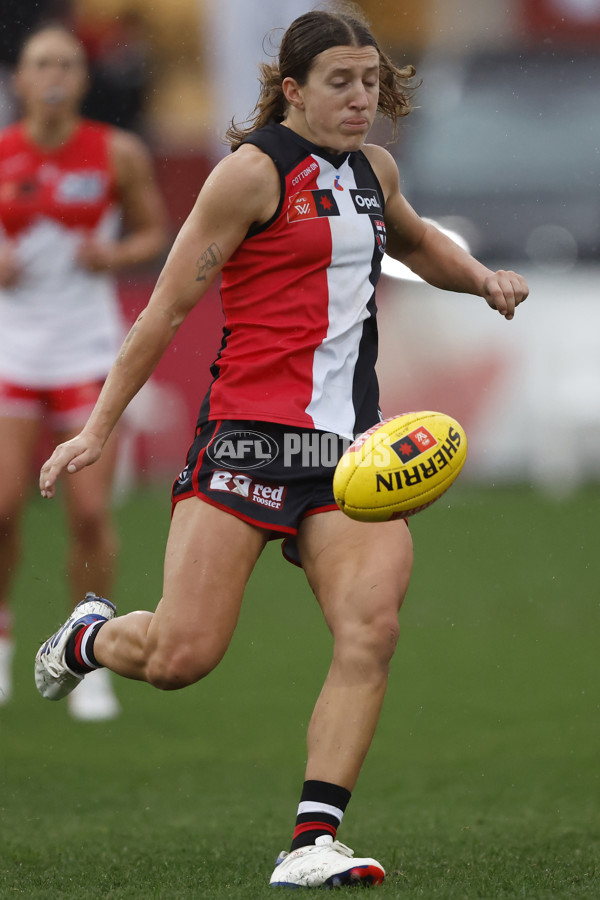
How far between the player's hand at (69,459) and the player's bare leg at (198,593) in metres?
0.30

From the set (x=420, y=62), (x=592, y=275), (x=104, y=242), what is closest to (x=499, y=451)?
(x=592, y=275)

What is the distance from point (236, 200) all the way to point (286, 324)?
13.9 inches

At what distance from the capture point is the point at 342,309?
4027 millimetres

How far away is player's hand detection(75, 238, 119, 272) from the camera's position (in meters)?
6.28

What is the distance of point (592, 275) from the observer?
1238 cm

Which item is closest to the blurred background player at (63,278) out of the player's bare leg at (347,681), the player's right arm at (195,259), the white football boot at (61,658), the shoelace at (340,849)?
the white football boot at (61,658)

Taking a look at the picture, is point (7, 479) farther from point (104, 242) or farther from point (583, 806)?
point (583, 806)

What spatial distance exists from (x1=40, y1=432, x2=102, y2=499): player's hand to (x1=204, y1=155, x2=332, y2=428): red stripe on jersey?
0.36 m

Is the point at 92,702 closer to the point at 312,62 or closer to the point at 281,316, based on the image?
the point at 281,316

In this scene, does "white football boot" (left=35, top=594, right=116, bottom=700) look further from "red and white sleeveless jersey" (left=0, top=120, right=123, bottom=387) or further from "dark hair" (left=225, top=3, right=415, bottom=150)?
"red and white sleeveless jersey" (left=0, top=120, right=123, bottom=387)

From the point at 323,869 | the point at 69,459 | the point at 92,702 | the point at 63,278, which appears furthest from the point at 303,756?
the point at 63,278

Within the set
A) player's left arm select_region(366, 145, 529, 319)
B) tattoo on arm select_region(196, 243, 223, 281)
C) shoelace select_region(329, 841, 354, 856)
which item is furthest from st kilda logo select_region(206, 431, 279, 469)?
shoelace select_region(329, 841, 354, 856)

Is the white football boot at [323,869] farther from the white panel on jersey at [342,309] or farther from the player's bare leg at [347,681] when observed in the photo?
the white panel on jersey at [342,309]

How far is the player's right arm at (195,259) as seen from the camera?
12.7 ft
